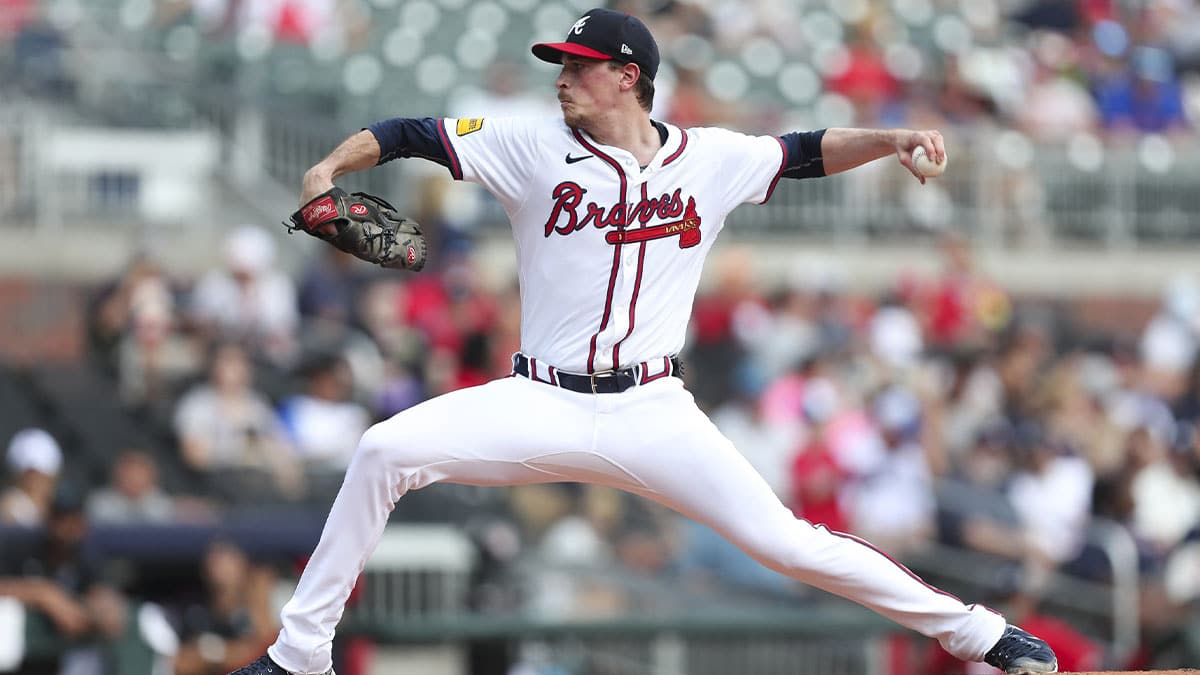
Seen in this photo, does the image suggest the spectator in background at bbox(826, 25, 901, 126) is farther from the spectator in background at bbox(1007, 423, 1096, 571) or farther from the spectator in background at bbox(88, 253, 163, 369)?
the spectator in background at bbox(88, 253, 163, 369)

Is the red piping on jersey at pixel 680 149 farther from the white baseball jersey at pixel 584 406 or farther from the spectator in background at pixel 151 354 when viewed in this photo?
the spectator in background at pixel 151 354

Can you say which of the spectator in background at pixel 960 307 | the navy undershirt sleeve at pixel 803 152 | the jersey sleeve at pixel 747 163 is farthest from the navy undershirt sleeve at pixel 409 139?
the spectator in background at pixel 960 307

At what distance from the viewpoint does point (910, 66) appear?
1702 centimetres

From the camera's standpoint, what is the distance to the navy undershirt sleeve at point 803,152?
228 inches

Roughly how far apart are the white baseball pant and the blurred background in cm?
13

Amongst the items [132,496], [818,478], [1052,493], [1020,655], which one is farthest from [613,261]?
[1052,493]

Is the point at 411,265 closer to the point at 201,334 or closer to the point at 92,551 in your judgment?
the point at 92,551

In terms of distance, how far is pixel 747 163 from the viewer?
18.8 ft

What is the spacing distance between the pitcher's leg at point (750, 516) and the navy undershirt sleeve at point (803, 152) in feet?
2.61

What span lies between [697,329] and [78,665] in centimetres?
569

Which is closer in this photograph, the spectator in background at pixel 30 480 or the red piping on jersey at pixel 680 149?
the red piping on jersey at pixel 680 149

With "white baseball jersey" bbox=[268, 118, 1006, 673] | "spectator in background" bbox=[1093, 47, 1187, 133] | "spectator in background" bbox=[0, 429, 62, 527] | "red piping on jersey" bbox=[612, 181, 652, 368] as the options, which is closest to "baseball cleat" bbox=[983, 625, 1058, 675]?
"white baseball jersey" bbox=[268, 118, 1006, 673]

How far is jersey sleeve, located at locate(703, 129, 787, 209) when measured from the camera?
18.7 feet

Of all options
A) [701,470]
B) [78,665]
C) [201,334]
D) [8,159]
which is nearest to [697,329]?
[201,334]
